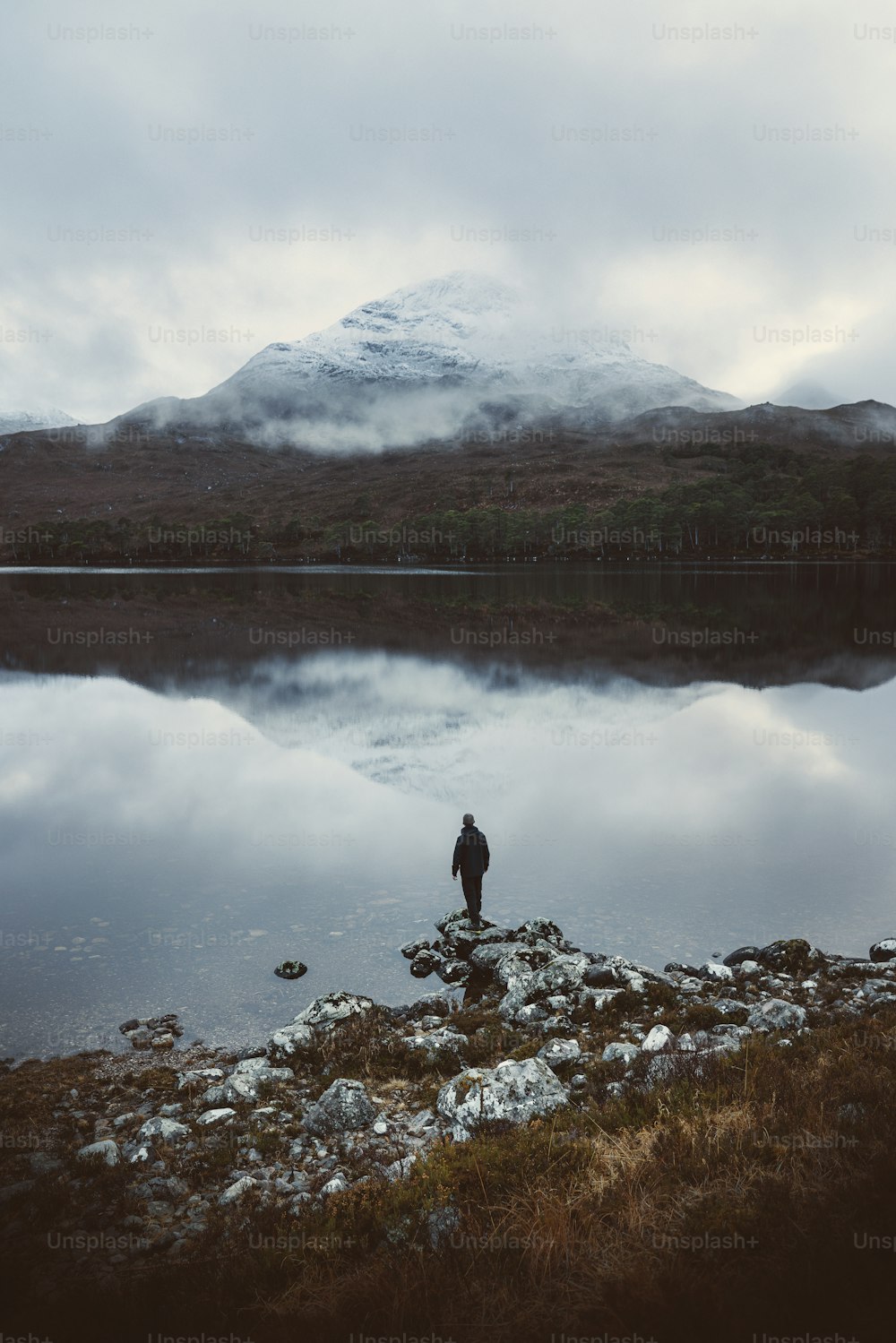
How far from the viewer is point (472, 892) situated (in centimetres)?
1830

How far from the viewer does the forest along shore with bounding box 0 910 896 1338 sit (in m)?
7.29

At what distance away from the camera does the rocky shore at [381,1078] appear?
9000 millimetres

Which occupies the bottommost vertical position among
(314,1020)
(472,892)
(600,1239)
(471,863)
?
(314,1020)

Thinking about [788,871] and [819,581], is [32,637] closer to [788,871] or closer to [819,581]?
[788,871]

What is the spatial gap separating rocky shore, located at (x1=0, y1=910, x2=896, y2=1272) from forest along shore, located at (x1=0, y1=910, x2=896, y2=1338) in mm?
41

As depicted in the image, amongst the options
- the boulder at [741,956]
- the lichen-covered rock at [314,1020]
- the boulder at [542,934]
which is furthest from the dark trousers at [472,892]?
the boulder at [741,956]

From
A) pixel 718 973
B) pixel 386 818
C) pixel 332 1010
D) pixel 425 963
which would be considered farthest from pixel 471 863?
pixel 386 818

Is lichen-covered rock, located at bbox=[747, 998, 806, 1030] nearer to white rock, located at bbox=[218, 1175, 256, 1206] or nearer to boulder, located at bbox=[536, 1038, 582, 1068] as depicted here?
boulder, located at bbox=[536, 1038, 582, 1068]

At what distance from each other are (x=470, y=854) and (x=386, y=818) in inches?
289

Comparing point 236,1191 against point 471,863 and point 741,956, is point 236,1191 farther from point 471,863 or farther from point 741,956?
point 741,956

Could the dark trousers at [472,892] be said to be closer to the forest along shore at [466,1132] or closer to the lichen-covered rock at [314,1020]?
the forest along shore at [466,1132]

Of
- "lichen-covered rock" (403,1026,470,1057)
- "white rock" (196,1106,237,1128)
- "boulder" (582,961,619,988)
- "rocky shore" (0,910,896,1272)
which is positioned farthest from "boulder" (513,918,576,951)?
"white rock" (196,1106,237,1128)

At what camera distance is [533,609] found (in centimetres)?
9162

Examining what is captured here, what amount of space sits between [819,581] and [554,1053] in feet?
443
